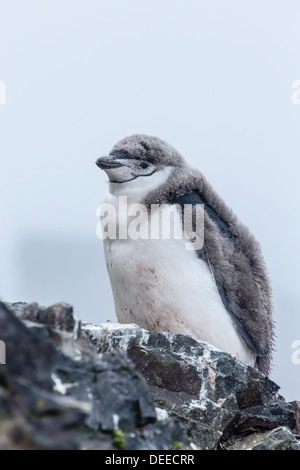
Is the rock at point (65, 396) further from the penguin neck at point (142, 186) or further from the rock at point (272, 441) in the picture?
the penguin neck at point (142, 186)

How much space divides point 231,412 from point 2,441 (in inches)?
120

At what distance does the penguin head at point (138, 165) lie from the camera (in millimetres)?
7660

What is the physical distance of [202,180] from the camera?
7887 millimetres

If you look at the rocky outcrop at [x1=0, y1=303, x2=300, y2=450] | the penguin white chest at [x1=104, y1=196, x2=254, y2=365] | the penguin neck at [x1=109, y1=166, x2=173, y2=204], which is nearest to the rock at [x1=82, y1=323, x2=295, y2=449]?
the rocky outcrop at [x1=0, y1=303, x2=300, y2=450]

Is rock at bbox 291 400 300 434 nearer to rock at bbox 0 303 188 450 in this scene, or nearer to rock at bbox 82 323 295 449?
rock at bbox 82 323 295 449

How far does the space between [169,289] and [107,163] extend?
1.24 metres

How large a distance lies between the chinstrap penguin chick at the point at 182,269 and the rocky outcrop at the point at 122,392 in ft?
4.54

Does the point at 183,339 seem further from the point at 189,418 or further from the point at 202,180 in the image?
the point at 202,180

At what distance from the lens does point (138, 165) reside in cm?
773

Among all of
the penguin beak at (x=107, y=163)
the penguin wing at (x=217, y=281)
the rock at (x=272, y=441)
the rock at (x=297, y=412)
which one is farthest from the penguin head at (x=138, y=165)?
the rock at (x=272, y=441)

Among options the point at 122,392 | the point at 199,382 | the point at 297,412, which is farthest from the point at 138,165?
the point at 122,392

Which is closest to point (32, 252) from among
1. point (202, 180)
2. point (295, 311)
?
point (295, 311)

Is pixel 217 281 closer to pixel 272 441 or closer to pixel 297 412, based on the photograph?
pixel 297 412

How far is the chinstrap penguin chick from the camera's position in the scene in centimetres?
747
